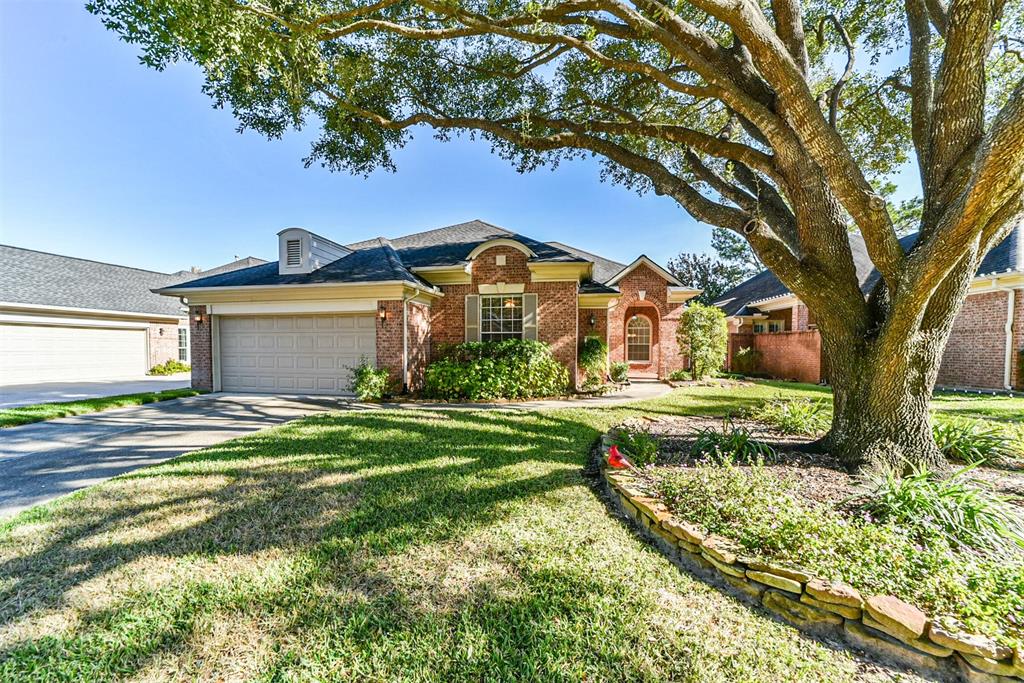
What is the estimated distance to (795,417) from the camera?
19.9 feet

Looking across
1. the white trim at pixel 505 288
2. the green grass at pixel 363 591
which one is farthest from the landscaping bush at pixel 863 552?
the white trim at pixel 505 288

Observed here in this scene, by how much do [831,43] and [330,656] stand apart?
13.4 metres

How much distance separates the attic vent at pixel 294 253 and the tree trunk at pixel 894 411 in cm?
1208

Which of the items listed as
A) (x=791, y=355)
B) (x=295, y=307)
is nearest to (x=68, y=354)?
(x=295, y=307)

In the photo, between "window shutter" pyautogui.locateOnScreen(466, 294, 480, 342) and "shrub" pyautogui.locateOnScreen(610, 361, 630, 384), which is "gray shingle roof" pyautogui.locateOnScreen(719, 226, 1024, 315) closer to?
"shrub" pyautogui.locateOnScreen(610, 361, 630, 384)

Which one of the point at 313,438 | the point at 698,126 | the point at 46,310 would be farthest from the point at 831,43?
the point at 46,310

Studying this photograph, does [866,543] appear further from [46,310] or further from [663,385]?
[46,310]

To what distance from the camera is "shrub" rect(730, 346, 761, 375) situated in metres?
16.2

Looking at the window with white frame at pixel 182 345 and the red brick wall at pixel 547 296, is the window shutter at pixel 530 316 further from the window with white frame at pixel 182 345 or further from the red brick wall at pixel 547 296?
the window with white frame at pixel 182 345

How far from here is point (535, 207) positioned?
15117mm

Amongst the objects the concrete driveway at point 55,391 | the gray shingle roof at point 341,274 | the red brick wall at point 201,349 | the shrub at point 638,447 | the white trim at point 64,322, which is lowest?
the shrub at point 638,447

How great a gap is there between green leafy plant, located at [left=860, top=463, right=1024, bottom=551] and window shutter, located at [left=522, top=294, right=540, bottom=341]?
8078mm

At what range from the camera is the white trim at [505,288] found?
10.8 m

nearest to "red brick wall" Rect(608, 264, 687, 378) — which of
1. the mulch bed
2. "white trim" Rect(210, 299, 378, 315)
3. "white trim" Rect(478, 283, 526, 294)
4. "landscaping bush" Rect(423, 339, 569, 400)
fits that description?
"white trim" Rect(478, 283, 526, 294)
